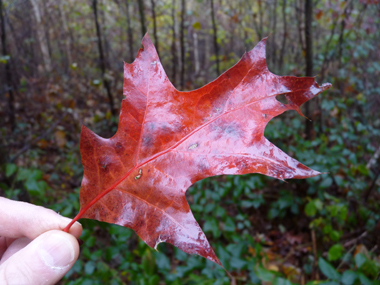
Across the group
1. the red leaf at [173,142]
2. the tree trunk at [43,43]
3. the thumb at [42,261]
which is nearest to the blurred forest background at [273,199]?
the red leaf at [173,142]

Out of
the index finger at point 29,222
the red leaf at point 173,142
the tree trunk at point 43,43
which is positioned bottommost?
the tree trunk at point 43,43

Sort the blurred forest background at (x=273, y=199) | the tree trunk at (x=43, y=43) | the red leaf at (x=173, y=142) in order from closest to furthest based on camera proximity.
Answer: the red leaf at (x=173, y=142), the blurred forest background at (x=273, y=199), the tree trunk at (x=43, y=43)

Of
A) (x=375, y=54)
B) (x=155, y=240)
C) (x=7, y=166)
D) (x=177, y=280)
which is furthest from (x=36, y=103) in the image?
(x=375, y=54)

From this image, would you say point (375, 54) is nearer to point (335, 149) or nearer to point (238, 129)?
point (335, 149)

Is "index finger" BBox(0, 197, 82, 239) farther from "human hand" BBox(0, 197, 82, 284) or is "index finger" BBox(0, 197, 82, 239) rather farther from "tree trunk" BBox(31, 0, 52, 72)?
"tree trunk" BBox(31, 0, 52, 72)

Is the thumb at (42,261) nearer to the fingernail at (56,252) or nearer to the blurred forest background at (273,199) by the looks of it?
the fingernail at (56,252)

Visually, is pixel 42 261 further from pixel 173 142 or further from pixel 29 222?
pixel 173 142

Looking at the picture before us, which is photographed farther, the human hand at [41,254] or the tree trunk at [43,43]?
the tree trunk at [43,43]
